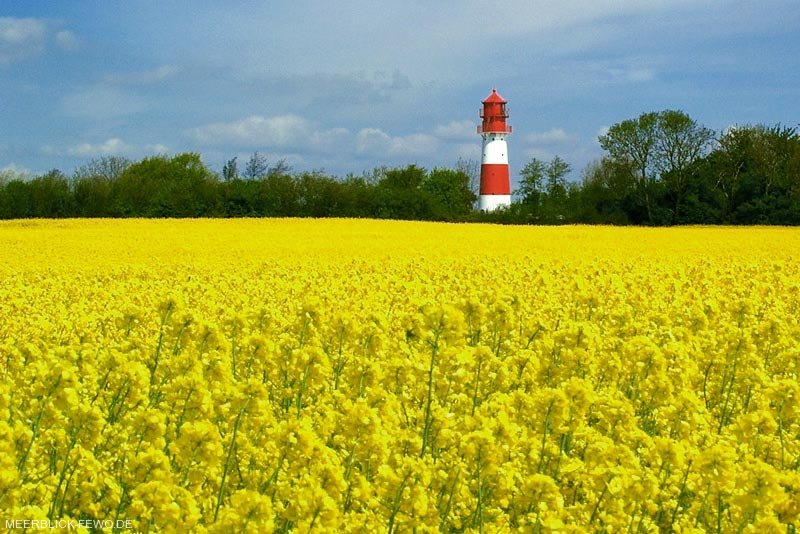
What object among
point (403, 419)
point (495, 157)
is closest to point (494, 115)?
point (495, 157)

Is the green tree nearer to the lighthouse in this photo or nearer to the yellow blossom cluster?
the lighthouse

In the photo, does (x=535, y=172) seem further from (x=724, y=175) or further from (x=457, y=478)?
(x=457, y=478)

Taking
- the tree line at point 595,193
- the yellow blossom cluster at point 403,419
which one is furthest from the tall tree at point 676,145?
the yellow blossom cluster at point 403,419

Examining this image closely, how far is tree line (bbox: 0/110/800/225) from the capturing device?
2210 inches

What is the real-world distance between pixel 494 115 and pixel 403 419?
6274cm

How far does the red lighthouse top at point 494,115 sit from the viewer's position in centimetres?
6706

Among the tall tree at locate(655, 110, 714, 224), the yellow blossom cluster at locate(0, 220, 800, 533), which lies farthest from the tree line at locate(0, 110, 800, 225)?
the yellow blossom cluster at locate(0, 220, 800, 533)

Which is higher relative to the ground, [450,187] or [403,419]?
[450,187]

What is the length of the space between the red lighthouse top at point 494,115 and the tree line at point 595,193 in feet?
24.0

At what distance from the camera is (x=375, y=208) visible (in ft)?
187

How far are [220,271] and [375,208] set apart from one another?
119ft

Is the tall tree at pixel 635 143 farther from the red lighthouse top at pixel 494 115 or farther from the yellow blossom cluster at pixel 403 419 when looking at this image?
the yellow blossom cluster at pixel 403 419

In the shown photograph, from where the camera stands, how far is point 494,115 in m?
67.6

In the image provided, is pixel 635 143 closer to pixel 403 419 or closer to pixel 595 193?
pixel 595 193
